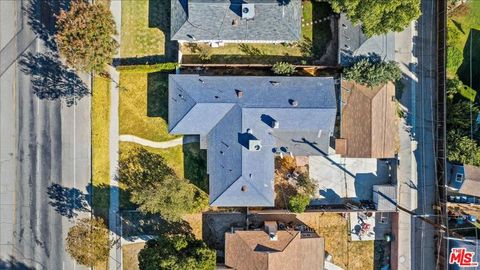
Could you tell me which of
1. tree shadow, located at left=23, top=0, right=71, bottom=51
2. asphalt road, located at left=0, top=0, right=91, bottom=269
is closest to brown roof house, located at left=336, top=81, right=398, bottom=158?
asphalt road, located at left=0, top=0, right=91, bottom=269

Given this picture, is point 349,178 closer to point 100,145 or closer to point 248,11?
point 248,11

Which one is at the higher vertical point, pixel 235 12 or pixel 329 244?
pixel 235 12

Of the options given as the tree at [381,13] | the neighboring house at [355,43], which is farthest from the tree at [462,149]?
the tree at [381,13]

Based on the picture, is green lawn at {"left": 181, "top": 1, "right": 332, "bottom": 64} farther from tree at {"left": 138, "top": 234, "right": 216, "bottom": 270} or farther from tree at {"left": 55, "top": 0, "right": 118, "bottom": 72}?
tree at {"left": 138, "top": 234, "right": 216, "bottom": 270}

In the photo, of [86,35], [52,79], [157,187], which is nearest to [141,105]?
[86,35]

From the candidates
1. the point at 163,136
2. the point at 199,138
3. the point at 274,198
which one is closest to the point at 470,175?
the point at 274,198

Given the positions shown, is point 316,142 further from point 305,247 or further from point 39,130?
point 39,130

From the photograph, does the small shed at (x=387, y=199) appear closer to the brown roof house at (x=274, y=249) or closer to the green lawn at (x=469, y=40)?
the brown roof house at (x=274, y=249)
